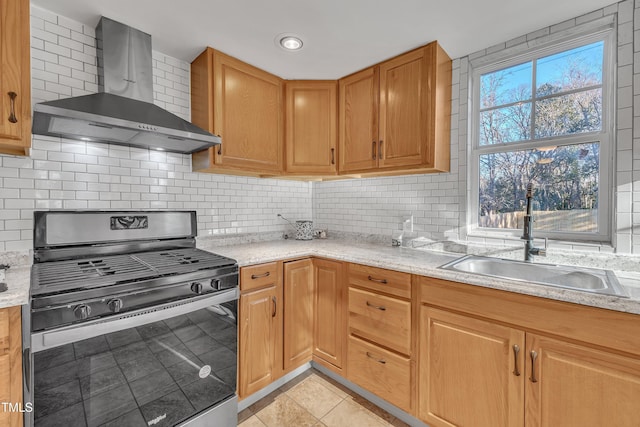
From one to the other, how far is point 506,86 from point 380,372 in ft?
6.91

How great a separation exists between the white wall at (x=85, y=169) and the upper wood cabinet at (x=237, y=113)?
174 mm

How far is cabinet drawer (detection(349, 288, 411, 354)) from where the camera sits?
164 cm

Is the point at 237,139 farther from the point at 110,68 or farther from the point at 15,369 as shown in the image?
the point at 15,369

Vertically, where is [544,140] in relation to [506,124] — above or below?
below

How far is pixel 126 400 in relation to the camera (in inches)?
48.9

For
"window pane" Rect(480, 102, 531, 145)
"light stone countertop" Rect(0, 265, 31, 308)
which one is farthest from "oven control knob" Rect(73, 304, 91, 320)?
"window pane" Rect(480, 102, 531, 145)

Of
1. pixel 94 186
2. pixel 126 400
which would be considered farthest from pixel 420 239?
pixel 94 186

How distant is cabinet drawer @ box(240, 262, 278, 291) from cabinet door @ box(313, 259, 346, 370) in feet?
1.20

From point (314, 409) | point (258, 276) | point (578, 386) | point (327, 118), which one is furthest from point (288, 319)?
point (327, 118)

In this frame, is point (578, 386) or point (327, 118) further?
point (327, 118)

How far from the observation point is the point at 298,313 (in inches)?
80.6

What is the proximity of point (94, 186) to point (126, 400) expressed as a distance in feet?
4.02

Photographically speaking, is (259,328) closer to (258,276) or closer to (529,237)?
(258,276)

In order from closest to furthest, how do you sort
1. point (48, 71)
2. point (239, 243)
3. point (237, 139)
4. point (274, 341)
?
1. point (48, 71)
2. point (274, 341)
3. point (237, 139)
4. point (239, 243)
